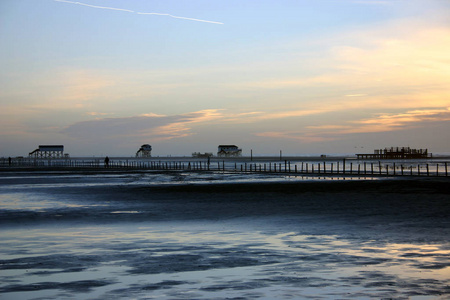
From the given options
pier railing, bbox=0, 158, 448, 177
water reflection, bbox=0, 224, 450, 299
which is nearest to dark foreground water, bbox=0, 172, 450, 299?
water reflection, bbox=0, 224, 450, 299

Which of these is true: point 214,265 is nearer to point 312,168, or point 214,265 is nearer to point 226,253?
point 226,253

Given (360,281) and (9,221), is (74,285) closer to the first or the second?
(360,281)

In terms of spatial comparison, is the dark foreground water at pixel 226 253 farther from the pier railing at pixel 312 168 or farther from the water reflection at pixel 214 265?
the pier railing at pixel 312 168

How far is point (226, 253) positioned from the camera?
460 inches

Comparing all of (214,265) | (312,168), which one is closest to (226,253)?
(214,265)

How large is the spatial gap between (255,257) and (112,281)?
3.32 metres

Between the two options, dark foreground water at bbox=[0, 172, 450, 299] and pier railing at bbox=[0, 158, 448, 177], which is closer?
dark foreground water at bbox=[0, 172, 450, 299]

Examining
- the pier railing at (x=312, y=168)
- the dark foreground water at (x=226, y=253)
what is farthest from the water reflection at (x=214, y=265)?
the pier railing at (x=312, y=168)

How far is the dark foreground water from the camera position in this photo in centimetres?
822

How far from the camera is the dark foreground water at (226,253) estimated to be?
8219 millimetres

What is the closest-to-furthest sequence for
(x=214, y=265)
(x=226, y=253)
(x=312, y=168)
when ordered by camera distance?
1. (x=214, y=265)
2. (x=226, y=253)
3. (x=312, y=168)

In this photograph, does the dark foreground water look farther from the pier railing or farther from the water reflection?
the pier railing

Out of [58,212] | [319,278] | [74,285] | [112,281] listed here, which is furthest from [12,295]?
[58,212]

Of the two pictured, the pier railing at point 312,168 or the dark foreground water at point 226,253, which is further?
the pier railing at point 312,168
